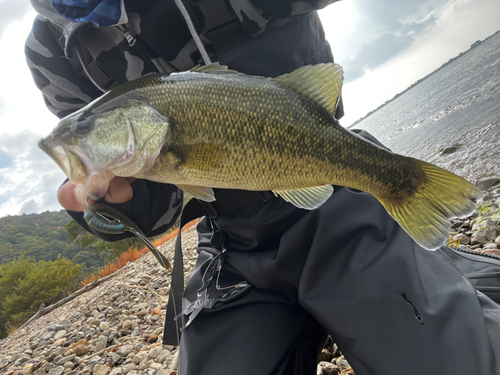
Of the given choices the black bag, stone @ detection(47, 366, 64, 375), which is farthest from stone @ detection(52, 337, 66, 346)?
the black bag

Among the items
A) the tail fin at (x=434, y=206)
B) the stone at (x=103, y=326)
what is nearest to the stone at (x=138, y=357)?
the stone at (x=103, y=326)

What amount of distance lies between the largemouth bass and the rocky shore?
174 centimetres

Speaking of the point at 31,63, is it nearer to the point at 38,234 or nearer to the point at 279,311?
the point at 279,311

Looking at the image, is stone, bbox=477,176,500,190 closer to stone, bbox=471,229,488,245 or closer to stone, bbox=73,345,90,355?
stone, bbox=471,229,488,245

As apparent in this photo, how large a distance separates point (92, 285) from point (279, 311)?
975cm

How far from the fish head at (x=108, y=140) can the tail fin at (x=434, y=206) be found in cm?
153

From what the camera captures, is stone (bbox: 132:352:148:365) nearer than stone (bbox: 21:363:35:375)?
Yes

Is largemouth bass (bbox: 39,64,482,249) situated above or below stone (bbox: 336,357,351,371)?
above

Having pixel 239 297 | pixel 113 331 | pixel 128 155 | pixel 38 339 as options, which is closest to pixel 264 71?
pixel 128 155

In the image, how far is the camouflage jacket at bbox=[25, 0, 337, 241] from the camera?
2.06 metres

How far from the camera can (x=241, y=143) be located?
1636 mm

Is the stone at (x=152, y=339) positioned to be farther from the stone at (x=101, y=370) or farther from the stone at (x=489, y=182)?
A: the stone at (x=489, y=182)

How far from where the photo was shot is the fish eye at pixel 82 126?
1595 millimetres

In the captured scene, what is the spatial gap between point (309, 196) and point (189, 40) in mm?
1563
